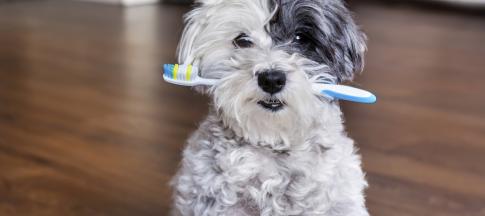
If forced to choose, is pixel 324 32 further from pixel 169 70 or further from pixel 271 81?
pixel 169 70

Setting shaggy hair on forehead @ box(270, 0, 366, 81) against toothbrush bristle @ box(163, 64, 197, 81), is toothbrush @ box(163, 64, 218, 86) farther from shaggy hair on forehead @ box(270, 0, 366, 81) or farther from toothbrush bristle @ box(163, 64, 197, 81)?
shaggy hair on forehead @ box(270, 0, 366, 81)

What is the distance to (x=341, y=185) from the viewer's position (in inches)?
50.1

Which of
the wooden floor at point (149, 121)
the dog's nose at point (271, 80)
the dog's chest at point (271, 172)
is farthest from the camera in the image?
the wooden floor at point (149, 121)

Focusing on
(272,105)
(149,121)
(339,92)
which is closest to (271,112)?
(272,105)

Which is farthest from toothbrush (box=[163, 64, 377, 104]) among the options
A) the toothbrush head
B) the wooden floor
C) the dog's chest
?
the wooden floor

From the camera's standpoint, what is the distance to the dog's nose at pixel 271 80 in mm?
1134

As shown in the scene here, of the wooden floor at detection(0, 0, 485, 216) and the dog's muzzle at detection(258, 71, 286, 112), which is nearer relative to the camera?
the dog's muzzle at detection(258, 71, 286, 112)

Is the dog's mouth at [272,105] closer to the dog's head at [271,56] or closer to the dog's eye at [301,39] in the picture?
the dog's head at [271,56]

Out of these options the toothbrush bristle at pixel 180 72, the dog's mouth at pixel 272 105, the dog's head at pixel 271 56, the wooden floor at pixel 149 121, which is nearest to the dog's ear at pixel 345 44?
the dog's head at pixel 271 56

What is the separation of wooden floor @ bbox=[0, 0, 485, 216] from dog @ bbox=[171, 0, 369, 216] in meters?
A: 0.62

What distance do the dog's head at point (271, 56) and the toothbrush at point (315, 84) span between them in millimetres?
12

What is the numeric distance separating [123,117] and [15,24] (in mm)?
2258

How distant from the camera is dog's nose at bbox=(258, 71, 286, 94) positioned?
113 cm

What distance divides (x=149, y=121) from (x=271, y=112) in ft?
4.72
